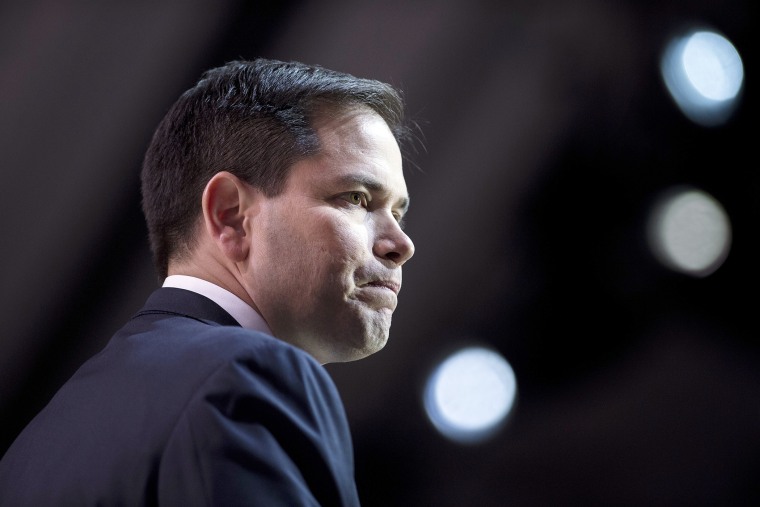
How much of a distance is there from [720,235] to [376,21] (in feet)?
5.40

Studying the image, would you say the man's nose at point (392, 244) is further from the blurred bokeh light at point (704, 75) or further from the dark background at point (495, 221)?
the blurred bokeh light at point (704, 75)

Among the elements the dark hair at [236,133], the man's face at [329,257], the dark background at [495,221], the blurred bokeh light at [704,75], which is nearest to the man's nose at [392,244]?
the man's face at [329,257]

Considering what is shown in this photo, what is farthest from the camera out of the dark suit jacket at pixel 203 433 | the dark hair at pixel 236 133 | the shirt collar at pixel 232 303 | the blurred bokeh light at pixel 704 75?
the blurred bokeh light at pixel 704 75

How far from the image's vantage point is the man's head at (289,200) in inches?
50.9

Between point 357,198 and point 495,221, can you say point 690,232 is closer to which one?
point 495,221

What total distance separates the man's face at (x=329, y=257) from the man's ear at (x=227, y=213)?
0.02m

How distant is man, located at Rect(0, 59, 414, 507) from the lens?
875 mm

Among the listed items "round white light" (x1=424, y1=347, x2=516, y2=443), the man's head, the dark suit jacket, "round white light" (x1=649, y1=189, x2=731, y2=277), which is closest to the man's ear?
the man's head

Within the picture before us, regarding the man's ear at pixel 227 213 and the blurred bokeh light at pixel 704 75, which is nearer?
the man's ear at pixel 227 213

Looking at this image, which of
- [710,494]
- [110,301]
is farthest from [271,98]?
[710,494]

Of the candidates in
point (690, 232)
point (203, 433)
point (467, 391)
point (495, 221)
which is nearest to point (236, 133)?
point (203, 433)

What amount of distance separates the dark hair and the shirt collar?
0.12 m

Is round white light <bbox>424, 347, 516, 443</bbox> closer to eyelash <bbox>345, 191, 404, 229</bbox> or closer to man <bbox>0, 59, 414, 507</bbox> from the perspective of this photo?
man <bbox>0, 59, 414, 507</bbox>

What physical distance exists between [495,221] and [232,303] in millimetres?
2056
